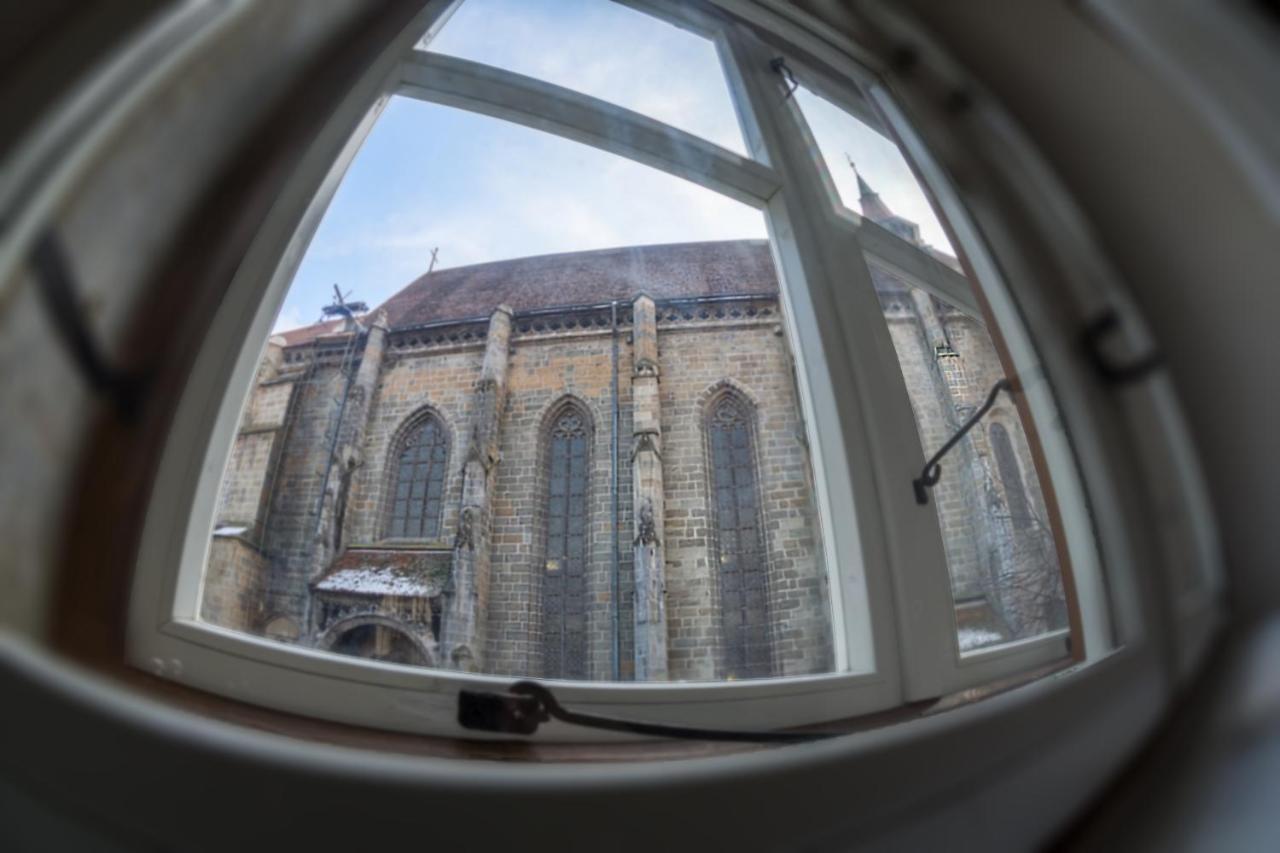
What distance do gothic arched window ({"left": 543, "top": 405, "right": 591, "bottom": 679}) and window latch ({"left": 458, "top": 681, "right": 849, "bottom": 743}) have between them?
5 centimetres

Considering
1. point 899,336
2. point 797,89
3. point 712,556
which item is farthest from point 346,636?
point 712,556

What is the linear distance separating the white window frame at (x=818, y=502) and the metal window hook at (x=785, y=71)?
0.06 feet

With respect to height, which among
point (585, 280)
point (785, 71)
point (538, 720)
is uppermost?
point (785, 71)

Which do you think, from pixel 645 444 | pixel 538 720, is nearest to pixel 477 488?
pixel 538 720

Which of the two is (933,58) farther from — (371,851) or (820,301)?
(371,851)

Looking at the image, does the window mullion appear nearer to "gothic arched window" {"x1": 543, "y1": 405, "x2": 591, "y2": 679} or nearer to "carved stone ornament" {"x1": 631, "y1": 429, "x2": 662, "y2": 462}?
"gothic arched window" {"x1": 543, "y1": 405, "x2": 591, "y2": 679}

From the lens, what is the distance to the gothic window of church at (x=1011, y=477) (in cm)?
31

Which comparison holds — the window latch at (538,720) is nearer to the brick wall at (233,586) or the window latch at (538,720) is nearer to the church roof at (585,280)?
the brick wall at (233,586)

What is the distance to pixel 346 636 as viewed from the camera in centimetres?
28

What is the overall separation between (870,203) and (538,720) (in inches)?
18.2

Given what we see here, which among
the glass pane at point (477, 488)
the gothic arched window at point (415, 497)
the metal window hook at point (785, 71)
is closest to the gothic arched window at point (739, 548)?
the glass pane at point (477, 488)

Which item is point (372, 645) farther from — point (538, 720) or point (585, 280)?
point (585, 280)

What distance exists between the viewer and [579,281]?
21.7 inches

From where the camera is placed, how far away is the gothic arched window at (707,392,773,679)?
56 centimetres
